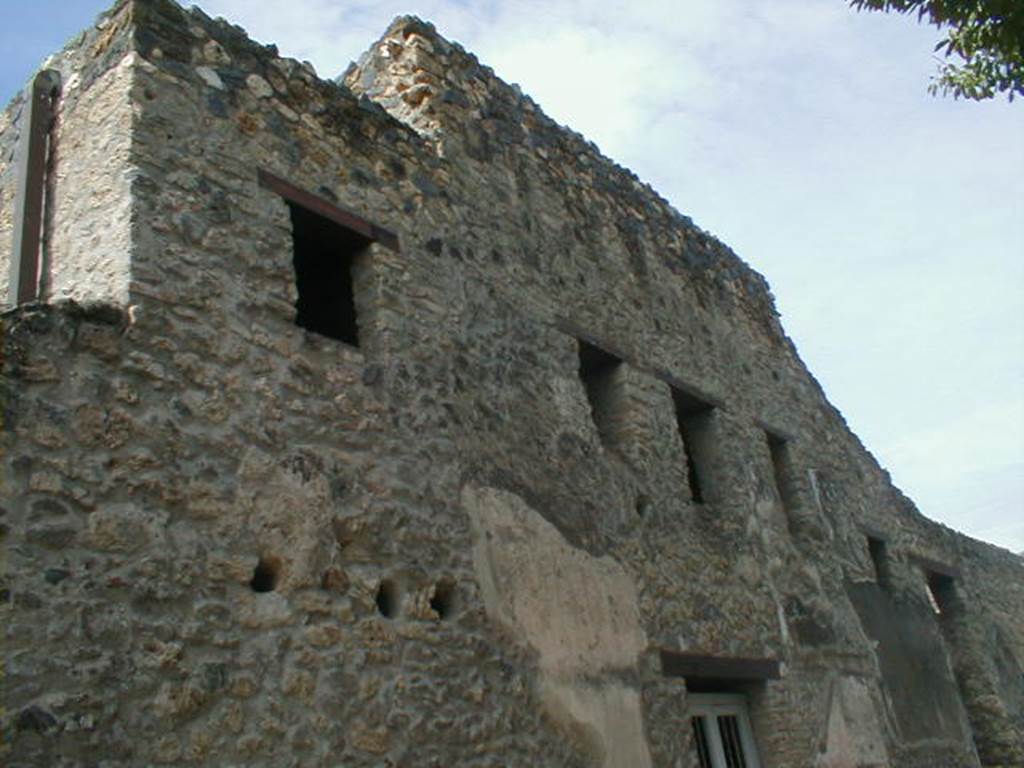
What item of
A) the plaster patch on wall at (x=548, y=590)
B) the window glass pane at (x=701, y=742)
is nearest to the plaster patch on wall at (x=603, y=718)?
the plaster patch on wall at (x=548, y=590)

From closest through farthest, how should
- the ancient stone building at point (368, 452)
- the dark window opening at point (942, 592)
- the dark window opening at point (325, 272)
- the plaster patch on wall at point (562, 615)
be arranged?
the ancient stone building at point (368, 452) < the plaster patch on wall at point (562, 615) < the dark window opening at point (325, 272) < the dark window opening at point (942, 592)

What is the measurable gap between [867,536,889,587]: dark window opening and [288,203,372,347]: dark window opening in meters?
6.22

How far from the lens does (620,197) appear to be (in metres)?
8.43

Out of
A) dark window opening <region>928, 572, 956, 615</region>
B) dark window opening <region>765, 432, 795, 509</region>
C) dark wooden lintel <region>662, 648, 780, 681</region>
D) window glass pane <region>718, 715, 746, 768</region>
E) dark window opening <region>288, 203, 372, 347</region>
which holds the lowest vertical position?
window glass pane <region>718, 715, 746, 768</region>

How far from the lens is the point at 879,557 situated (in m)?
10.1

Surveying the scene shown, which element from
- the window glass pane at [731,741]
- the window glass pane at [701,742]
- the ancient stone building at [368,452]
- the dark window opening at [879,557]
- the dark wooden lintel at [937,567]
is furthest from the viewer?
the dark wooden lintel at [937,567]

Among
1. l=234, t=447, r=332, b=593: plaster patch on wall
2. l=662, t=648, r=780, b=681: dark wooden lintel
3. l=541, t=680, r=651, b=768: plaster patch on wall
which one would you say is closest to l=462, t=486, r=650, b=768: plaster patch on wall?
l=541, t=680, r=651, b=768: plaster patch on wall

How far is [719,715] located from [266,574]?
3853 mm

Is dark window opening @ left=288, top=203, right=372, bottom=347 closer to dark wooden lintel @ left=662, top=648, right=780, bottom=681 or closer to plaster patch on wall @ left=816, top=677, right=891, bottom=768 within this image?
dark wooden lintel @ left=662, top=648, right=780, bottom=681

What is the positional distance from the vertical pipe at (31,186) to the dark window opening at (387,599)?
194 centimetres

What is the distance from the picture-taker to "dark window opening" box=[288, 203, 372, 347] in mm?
5387

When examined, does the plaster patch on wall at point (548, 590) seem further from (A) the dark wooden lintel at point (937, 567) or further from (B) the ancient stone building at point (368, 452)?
(A) the dark wooden lintel at point (937, 567)

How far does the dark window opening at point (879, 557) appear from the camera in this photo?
998cm

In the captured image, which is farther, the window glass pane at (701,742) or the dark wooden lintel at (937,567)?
the dark wooden lintel at (937,567)
